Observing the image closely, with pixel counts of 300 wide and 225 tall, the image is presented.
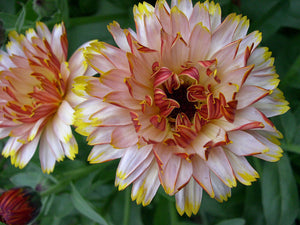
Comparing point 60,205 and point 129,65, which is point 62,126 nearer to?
point 129,65

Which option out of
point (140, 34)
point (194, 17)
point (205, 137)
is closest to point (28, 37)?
point (140, 34)

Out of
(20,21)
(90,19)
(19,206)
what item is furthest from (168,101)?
(20,21)

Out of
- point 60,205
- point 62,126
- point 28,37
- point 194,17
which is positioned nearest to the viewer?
point 194,17

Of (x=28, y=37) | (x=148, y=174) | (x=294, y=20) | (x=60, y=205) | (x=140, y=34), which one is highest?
(x=140, y=34)

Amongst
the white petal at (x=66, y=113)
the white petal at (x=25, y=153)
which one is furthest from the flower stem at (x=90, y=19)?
the white petal at (x=25, y=153)

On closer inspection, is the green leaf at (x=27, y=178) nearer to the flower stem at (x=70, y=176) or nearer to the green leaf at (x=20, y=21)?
the flower stem at (x=70, y=176)

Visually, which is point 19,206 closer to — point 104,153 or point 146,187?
point 104,153
